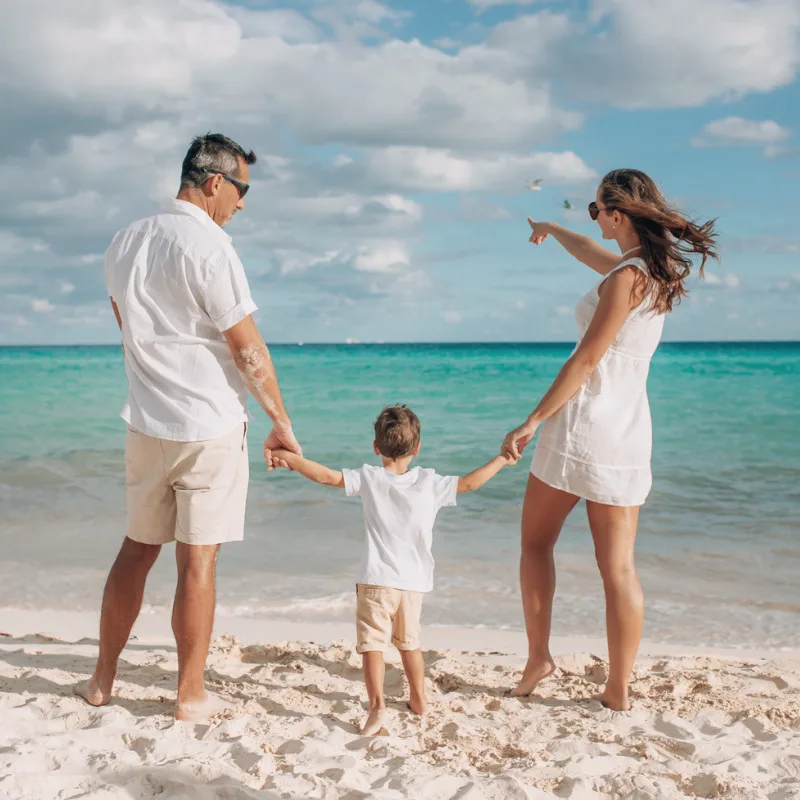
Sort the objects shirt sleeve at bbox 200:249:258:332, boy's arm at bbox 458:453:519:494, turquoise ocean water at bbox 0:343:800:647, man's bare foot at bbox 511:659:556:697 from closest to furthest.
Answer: shirt sleeve at bbox 200:249:258:332 < boy's arm at bbox 458:453:519:494 < man's bare foot at bbox 511:659:556:697 < turquoise ocean water at bbox 0:343:800:647

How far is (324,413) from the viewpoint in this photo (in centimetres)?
1978

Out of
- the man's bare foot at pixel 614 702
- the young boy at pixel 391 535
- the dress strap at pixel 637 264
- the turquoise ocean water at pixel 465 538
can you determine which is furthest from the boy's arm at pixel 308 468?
the turquoise ocean water at pixel 465 538

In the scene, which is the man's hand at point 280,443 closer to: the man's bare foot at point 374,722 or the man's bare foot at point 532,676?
the man's bare foot at point 374,722

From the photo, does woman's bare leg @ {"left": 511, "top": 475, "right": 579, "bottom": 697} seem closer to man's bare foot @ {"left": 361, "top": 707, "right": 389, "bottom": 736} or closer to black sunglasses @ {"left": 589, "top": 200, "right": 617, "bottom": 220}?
man's bare foot @ {"left": 361, "top": 707, "right": 389, "bottom": 736}

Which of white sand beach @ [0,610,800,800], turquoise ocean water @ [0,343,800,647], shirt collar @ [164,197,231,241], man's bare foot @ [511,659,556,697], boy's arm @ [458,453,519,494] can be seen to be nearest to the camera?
white sand beach @ [0,610,800,800]

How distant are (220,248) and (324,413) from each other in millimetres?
16881

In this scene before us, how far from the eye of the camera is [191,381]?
2.97m

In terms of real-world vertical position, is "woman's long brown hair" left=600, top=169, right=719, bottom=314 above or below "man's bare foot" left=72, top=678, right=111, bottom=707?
above

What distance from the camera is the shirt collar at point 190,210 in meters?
3.05

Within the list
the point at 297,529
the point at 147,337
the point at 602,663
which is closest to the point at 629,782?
the point at 602,663

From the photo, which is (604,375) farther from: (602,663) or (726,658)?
(726,658)

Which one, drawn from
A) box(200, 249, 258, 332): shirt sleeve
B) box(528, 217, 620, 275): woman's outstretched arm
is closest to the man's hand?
box(200, 249, 258, 332): shirt sleeve

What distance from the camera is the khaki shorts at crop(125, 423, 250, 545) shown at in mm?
2998

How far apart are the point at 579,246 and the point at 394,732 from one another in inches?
86.3
